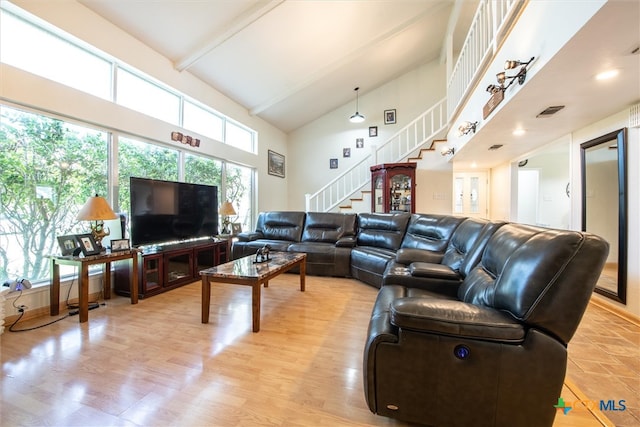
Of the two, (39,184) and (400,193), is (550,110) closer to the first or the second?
(400,193)

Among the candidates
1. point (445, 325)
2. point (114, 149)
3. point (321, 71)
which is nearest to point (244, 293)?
point (114, 149)

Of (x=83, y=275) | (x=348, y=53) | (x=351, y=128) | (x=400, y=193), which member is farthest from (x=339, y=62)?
(x=83, y=275)

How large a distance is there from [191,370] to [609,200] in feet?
14.6

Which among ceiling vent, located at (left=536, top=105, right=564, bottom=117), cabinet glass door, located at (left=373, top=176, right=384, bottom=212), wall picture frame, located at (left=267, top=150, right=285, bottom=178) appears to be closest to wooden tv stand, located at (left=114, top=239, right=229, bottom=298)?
wall picture frame, located at (left=267, top=150, right=285, bottom=178)

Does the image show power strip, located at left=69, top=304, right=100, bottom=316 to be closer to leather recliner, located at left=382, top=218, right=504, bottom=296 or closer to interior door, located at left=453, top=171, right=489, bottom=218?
leather recliner, located at left=382, top=218, right=504, bottom=296

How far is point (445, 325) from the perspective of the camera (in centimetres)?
116

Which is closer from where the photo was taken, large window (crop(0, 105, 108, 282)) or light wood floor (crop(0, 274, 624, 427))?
light wood floor (crop(0, 274, 624, 427))

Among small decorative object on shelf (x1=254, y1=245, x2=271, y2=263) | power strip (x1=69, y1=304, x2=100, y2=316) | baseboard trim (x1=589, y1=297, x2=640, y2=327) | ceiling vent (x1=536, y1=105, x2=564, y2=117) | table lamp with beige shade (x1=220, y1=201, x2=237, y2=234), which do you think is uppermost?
ceiling vent (x1=536, y1=105, x2=564, y2=117)

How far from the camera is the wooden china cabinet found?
18.3 feet

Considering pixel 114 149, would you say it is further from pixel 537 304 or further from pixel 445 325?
pixel 537 304

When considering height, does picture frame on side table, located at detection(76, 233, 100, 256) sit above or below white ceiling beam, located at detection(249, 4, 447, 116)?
below

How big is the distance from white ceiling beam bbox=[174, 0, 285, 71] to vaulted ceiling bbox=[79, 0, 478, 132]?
11mm

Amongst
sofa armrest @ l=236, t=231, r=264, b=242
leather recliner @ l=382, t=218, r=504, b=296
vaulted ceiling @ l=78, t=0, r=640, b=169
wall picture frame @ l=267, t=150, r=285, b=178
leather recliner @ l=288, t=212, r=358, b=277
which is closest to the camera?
vaulted ceiling @ l=78, t=0, r=640, b=169

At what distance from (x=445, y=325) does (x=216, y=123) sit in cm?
508
